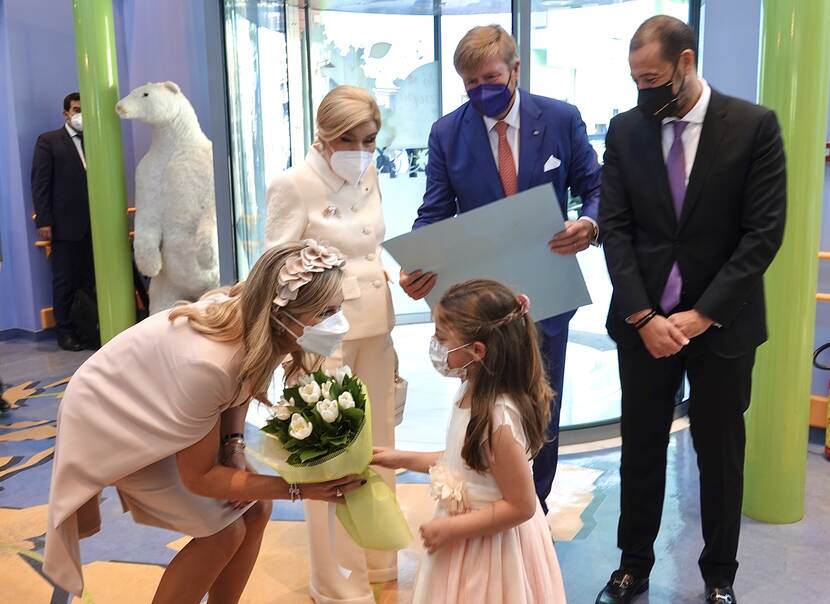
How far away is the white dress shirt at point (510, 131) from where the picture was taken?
2848 millimetres

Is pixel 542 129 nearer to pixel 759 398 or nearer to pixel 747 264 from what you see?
pixel 747 264

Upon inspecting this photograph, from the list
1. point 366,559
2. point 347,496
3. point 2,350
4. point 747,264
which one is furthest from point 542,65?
point 2,350

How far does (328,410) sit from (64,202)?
5.15 m

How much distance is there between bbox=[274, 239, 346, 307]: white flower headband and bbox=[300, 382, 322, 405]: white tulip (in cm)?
19

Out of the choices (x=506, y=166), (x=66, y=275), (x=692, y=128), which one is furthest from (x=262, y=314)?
(x=66, y=275)

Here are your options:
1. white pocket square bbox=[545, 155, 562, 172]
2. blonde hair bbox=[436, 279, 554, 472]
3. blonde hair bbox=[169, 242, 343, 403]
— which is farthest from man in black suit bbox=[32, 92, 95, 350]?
blonde hair bbox=[436, 279, 554, 472]

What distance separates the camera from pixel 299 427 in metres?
1.91

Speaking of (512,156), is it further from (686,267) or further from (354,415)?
(354,415)

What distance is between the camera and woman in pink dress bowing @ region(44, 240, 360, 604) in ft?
6.63

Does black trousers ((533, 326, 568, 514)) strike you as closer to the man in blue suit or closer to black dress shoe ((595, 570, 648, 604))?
the man in blue suit

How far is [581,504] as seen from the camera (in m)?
3.47

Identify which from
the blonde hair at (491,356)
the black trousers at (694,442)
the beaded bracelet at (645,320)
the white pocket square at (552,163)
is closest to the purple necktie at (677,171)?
the beaded bracelet at (645,320)

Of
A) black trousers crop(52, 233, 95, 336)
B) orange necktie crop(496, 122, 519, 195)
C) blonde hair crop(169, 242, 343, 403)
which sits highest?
orange necktie crop(496, 122, 519, 195)

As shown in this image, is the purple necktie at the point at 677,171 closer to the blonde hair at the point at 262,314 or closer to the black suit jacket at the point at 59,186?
the blonde hair at the point at 262,314
